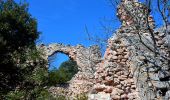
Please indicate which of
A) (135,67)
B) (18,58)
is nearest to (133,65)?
(135,67)

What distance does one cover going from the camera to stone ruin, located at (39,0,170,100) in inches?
346

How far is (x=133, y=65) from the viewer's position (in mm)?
9312

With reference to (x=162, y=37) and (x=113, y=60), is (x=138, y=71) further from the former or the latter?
(x=162, y=37)

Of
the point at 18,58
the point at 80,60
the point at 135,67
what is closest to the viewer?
the point at 135,67

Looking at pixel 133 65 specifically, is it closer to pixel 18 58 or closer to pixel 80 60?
pixel 18 58

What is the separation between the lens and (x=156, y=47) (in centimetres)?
980

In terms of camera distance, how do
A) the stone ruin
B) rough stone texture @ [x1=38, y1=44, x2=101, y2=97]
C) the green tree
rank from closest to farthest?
the stone ruin, the green tree, rough stone texture @ [x1=38, y1=44, x2=101, y2=97]

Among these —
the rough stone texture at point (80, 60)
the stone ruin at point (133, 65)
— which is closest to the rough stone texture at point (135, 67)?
the stone ruin at point (133, 65)

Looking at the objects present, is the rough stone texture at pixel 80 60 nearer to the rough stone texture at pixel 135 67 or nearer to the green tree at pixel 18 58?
the green tree at pixel 18 58

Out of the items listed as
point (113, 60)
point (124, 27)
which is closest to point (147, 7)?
point (124, 27)

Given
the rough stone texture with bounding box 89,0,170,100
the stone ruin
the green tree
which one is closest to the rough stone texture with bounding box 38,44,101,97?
the green tree

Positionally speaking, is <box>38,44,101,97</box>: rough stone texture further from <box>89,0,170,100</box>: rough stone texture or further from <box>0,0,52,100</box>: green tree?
<box>89,0,170,100</box>: rough stone texture

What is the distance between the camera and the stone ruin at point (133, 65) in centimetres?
879

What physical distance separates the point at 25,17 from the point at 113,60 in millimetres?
9988
